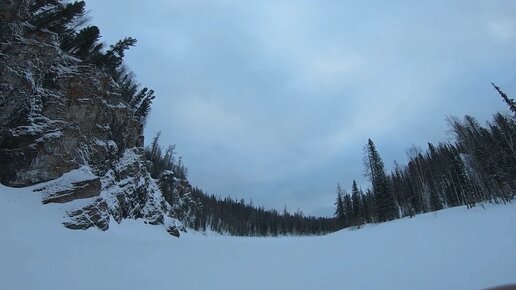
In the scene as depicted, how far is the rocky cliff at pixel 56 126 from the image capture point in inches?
812

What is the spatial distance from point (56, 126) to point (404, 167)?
3480 inches

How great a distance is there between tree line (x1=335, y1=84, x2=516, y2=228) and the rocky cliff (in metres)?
46.4

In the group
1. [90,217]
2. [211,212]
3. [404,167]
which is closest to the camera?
[90,217]

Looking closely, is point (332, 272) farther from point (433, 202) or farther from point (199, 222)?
point (199, 222)

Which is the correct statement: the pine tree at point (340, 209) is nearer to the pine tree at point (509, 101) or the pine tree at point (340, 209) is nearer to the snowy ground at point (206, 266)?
the pine tree at point (509, 101)

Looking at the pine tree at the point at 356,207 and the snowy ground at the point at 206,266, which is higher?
the pine tree at the point at 356,207

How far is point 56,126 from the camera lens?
2314 cm

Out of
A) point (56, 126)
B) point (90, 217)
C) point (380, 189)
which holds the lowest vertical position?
point (90, 217)

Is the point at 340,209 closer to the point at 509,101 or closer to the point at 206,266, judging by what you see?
the point at 509,101

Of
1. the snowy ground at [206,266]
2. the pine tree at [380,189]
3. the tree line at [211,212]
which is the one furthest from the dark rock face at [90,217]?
the pine tree at [380,189]

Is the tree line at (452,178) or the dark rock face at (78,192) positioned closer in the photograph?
the dark rock face at (78,192)

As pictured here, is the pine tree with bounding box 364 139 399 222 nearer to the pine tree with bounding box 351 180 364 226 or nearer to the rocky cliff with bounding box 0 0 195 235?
the pine tree with bounding box 351 180 364 226

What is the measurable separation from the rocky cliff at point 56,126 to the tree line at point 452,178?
46359 millimetres

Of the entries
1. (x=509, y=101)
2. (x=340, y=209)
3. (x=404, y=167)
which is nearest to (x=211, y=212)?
(x=340, y=209)
